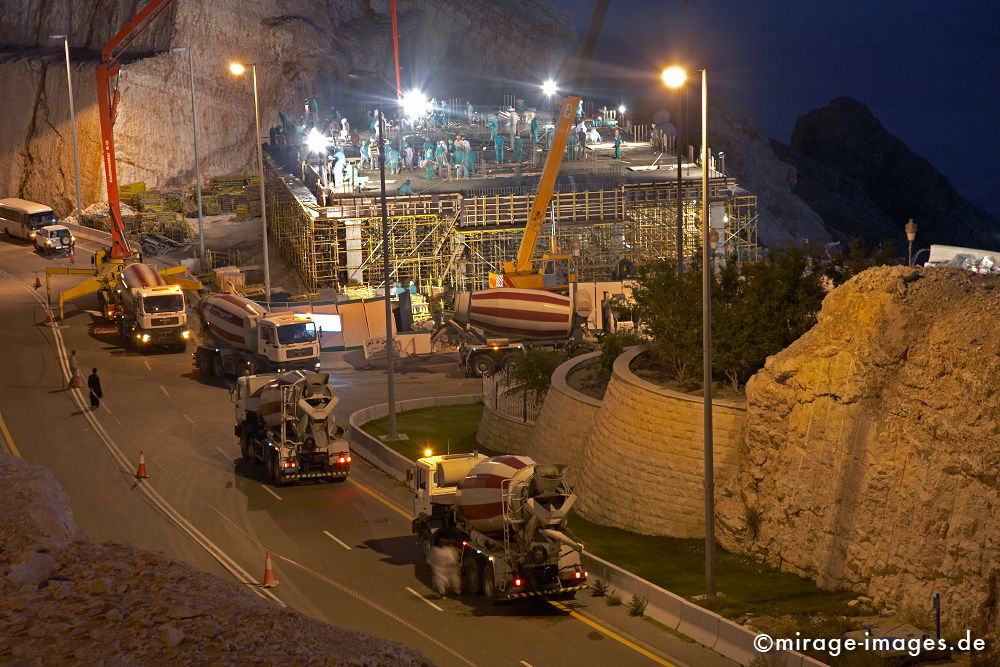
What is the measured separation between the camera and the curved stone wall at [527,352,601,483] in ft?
109

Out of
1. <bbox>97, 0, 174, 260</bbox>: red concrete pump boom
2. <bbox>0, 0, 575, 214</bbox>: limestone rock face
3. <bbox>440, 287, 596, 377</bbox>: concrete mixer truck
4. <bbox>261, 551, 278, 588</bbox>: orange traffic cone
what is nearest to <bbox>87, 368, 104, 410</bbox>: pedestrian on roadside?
<bbox>440, 287, 596, 377</bbox>: concrete mixer truck

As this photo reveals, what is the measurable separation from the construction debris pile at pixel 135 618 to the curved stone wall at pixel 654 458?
15.6 metres

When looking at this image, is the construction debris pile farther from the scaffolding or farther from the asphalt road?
the scaffolding

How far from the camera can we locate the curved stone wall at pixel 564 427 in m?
33.1

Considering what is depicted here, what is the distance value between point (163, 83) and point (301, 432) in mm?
61976

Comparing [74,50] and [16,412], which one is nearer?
[16,412]

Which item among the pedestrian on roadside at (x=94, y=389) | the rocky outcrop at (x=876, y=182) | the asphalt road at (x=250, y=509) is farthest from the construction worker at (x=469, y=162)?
the rocky outcrop at (x=876, y=182)

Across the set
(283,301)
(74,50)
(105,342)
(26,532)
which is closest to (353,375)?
(283,301)

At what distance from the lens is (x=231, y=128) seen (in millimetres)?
93875

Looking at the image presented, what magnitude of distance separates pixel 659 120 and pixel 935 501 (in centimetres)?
6920

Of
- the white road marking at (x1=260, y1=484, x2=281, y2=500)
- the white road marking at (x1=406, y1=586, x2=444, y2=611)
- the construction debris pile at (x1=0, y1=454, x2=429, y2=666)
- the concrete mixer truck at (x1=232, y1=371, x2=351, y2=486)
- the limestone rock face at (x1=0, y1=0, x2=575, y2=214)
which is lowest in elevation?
the white road marking at (x1=406, y1=586, x2=444, y2=611)

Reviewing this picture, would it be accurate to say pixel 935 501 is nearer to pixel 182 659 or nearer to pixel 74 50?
pixel 182 659

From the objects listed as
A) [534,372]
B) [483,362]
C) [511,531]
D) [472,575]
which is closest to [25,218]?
[483,362]

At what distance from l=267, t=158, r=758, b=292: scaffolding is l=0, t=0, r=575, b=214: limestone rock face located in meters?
25.2
